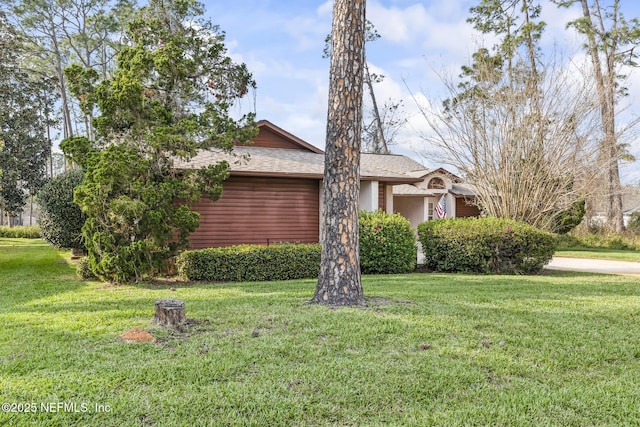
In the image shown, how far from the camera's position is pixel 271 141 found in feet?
47.6

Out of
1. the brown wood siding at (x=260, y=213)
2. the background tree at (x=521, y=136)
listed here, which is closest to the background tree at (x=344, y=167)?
the brown wood siding at (x=260, y=213)

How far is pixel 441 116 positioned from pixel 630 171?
7604 mm

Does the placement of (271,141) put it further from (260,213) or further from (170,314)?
(170,314)

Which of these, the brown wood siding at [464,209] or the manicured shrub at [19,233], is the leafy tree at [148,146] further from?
the manicured shrub at [19,233]

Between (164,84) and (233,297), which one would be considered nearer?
(233,297)

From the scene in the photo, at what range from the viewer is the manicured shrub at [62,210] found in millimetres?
10367

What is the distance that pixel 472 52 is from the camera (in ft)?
41.2

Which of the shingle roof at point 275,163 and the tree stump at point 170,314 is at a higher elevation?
the shingle roof at point 275,163

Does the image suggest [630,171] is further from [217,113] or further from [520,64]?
[217,113]

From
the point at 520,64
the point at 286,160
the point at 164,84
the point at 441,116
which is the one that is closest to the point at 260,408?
the point at 164,84

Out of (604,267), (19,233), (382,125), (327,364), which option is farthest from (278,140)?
(19,233)

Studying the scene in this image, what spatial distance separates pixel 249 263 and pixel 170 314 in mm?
4591

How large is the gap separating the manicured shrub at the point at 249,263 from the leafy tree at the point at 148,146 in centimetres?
51

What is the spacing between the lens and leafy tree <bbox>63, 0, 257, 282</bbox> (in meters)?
8.05
